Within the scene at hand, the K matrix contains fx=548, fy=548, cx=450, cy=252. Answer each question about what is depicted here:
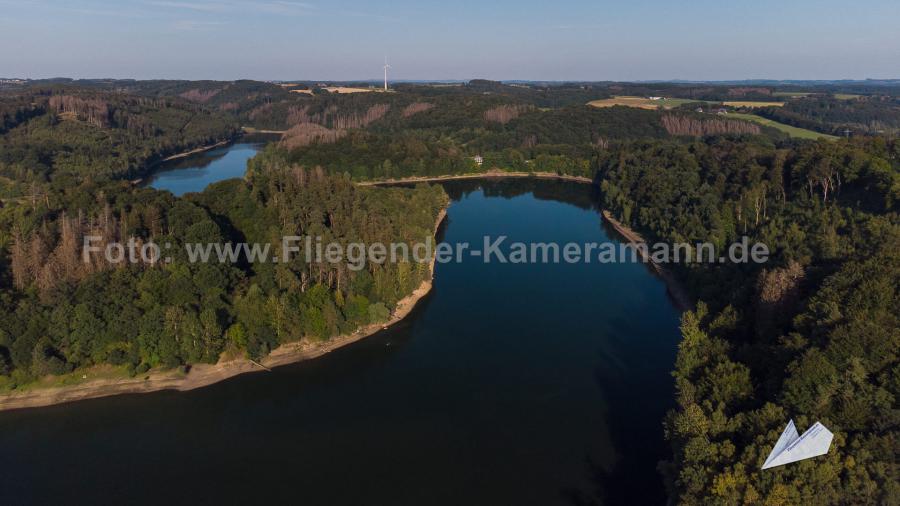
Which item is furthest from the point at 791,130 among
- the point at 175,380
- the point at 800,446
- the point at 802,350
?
the point at 175,380

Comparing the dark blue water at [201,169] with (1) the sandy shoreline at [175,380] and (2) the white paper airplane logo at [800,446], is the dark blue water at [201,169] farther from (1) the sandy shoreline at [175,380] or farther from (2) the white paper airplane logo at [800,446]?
(2) the white paper airplane logo at [800,446]

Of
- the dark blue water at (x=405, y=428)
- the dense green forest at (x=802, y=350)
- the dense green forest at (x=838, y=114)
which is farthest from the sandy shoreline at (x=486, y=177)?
the dark blue water at (x=405, y=428)

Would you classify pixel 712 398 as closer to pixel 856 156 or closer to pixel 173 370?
pixel 173 370

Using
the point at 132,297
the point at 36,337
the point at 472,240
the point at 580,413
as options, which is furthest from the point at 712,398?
the point at 472,240

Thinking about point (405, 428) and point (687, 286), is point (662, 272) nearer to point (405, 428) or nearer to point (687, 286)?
point (687, 286)

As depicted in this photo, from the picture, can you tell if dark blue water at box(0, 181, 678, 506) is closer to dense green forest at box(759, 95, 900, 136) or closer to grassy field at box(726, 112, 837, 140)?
grassy field at box(726, 112, 837, 140)
